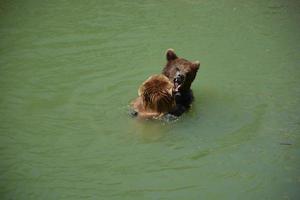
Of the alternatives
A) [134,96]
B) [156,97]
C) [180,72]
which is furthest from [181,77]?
[134,96]

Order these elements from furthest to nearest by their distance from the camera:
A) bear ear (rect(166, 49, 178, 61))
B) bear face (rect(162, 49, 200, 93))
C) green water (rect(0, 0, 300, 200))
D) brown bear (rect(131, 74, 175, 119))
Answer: bear ear (rect(166, 49, 178, 61)) < bear face (rect(162, 49, 200, 93)) < brown bear (rect(131, 74, 175, 119)) < green water (rect(0, 0, 300, 200))

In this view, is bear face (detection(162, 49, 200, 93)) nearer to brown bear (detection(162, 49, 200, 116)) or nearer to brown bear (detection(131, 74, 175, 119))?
brown bear (detection(162, 49, 200, 116))

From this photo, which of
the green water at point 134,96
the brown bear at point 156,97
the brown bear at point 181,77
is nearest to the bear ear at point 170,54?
the brown bear at point 181,77

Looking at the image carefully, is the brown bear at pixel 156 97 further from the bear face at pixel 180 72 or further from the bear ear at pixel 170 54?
the bear ear at pixel 170 54

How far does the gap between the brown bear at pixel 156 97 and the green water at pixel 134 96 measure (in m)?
0.15

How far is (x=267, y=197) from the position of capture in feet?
18.8

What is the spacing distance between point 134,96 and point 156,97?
1176 mm

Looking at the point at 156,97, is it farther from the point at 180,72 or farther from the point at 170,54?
the point at 170,54

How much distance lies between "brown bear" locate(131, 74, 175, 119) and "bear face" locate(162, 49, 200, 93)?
0.12m

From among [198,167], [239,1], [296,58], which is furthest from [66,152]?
[239,1]

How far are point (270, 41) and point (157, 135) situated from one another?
12.5 ft

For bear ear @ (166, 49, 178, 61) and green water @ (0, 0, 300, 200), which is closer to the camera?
green water @ (0, 0, 300, 200)

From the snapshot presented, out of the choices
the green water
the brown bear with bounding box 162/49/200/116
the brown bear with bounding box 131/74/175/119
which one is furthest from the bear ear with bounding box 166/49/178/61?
the green water

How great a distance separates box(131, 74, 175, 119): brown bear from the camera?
6742mm
